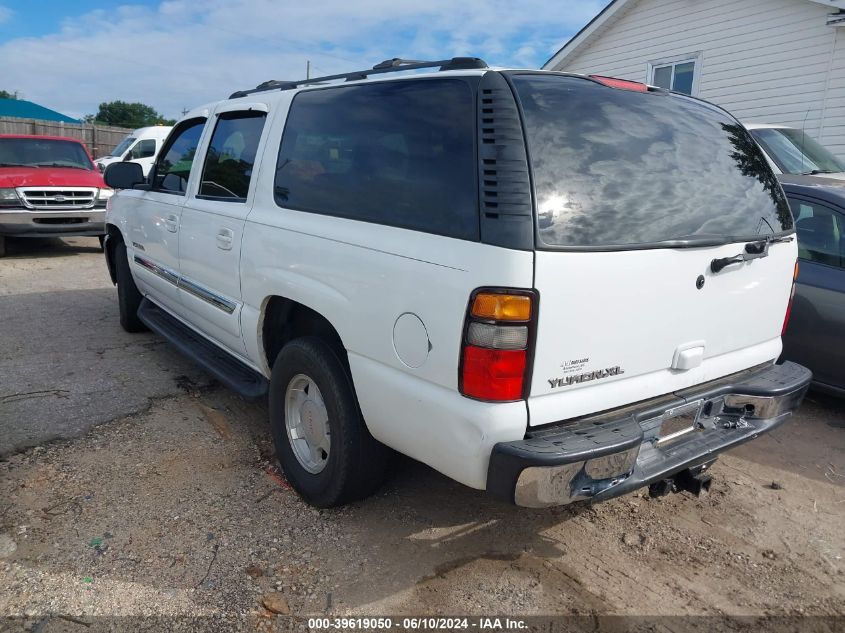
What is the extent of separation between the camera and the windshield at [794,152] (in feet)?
22.9

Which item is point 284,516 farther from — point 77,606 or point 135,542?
point 77,606

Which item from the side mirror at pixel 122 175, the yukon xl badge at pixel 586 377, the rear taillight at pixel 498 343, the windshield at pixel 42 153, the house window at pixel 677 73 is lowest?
the yukon xl badge at pixel 586 377

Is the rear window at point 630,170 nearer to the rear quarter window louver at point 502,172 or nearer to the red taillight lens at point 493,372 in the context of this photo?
the rear quarter window louver at point 502,172

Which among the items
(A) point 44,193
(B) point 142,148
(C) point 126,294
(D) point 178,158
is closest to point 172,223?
(D) point 178,158

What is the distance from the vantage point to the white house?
34.2ft

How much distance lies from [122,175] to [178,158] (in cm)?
62

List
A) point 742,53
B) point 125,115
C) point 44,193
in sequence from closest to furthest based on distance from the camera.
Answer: point 44,193 < point 742,53 < point 125,115

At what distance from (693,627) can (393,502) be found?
143 cm

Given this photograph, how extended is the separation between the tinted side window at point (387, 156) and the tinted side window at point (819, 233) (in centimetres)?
351

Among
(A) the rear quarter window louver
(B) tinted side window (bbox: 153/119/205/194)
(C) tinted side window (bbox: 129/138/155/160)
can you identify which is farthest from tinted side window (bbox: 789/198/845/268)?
(C) tinted side window (bbox: 129/138/155/160)

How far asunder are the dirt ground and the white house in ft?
29.9

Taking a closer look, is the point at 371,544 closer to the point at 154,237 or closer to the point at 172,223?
the point at 172,223

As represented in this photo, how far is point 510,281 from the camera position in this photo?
2111 millimetres

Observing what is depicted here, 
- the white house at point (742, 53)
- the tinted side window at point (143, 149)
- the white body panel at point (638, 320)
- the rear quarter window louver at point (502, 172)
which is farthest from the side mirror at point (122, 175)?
the tinted side window at point (143, 149)
